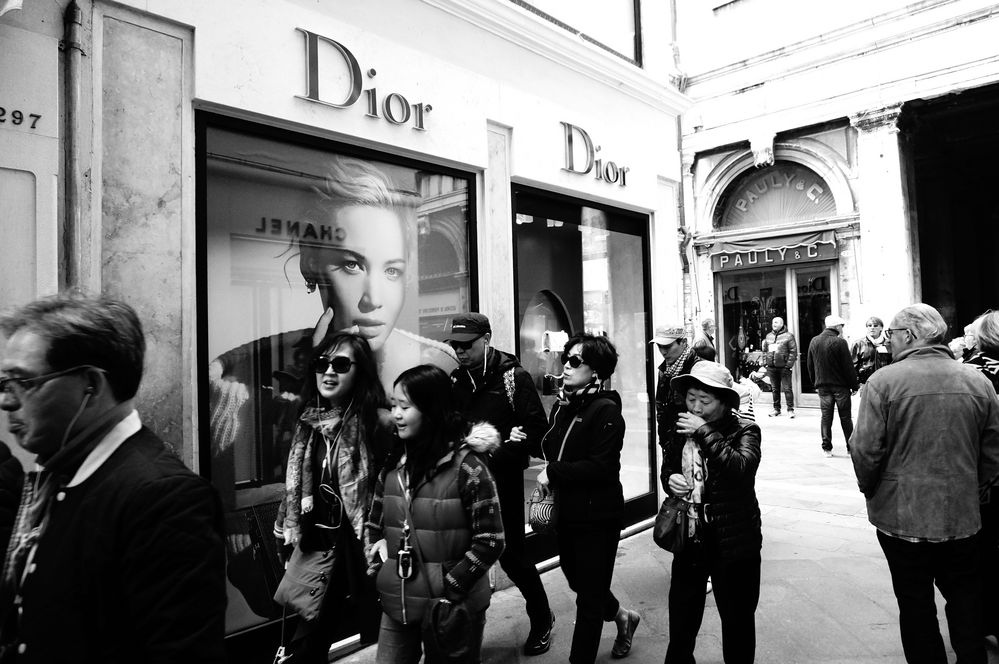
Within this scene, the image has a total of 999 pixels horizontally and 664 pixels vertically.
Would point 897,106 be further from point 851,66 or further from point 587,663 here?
point 587,663

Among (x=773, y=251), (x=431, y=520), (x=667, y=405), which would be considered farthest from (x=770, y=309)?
(x=431, y=520)

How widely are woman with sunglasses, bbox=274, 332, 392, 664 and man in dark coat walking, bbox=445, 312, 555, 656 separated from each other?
856 mm

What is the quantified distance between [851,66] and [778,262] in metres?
4.23

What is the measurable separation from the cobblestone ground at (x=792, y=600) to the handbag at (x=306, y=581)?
1.21 meters

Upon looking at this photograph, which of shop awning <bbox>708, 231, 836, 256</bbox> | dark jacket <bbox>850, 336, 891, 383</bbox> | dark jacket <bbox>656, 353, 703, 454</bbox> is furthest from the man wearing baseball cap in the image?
shop awning <bbox>708, 231, 836, 256</bbox>

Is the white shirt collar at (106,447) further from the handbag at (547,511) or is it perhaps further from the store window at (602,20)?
the store window at (602,20)

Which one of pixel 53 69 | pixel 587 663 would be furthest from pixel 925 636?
pixel 53 69

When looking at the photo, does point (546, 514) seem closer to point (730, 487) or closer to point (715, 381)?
point (730, 487)

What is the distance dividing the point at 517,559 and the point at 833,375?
281 inches

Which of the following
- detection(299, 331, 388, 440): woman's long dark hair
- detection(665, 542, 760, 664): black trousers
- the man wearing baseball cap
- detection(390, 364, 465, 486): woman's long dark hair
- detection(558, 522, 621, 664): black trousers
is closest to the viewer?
detection(390, 364, 465, 486): woman's long dark hair

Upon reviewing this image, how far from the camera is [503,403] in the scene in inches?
141

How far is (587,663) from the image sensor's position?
3.03m

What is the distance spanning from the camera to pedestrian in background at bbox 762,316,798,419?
13.3m

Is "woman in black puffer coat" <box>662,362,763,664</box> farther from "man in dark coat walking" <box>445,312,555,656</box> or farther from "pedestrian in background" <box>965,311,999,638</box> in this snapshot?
"pedestrian in background" <box>965,311,999,638</box>
